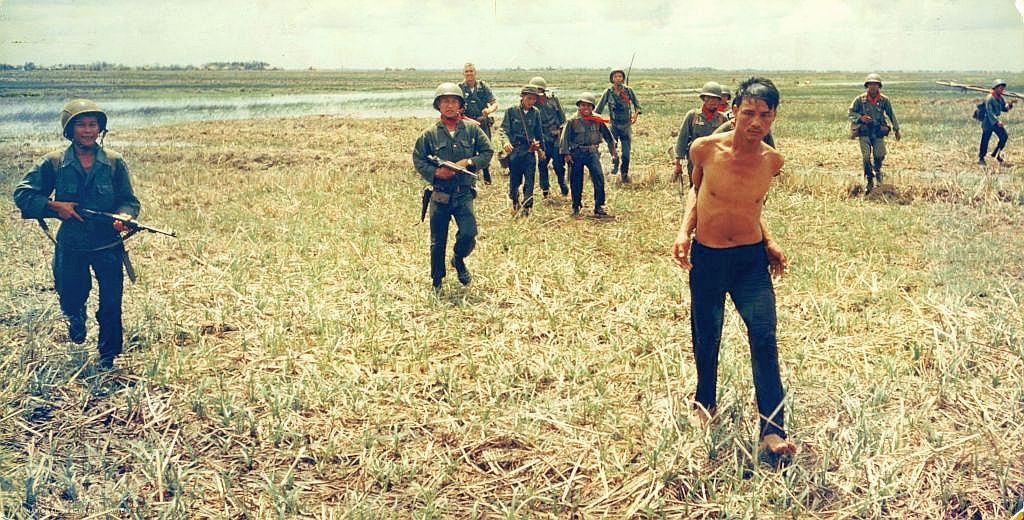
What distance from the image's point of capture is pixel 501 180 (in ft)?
48.2

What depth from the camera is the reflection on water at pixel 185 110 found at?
29375 mm

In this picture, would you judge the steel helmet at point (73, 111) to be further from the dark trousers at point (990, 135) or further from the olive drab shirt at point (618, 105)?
the dark trousers at point (990, 135)

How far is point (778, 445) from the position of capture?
3.92 metres

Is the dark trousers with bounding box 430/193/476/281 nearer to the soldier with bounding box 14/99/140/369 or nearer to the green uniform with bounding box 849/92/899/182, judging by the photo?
the soldier with bounding box 14/99/140/369

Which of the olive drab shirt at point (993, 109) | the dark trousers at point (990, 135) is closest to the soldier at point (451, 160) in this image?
the olive drab shirt at point (993, 109)

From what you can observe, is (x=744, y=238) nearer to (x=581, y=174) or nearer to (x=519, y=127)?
(x=581, y=174)

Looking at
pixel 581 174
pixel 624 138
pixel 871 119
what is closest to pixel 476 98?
pixel 624 138

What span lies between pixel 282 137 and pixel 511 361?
63.0ft

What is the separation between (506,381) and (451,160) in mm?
2670

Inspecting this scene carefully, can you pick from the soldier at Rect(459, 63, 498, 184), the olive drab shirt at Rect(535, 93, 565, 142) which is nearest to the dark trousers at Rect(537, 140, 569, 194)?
the olive drab shirt at Rect(535, 93, 565, 142)

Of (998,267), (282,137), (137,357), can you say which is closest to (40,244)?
(137,357)

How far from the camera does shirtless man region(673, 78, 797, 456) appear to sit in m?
3.92

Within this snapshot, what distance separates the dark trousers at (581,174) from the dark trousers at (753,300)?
6.65m

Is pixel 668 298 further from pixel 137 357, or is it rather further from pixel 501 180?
pixel 501 180
